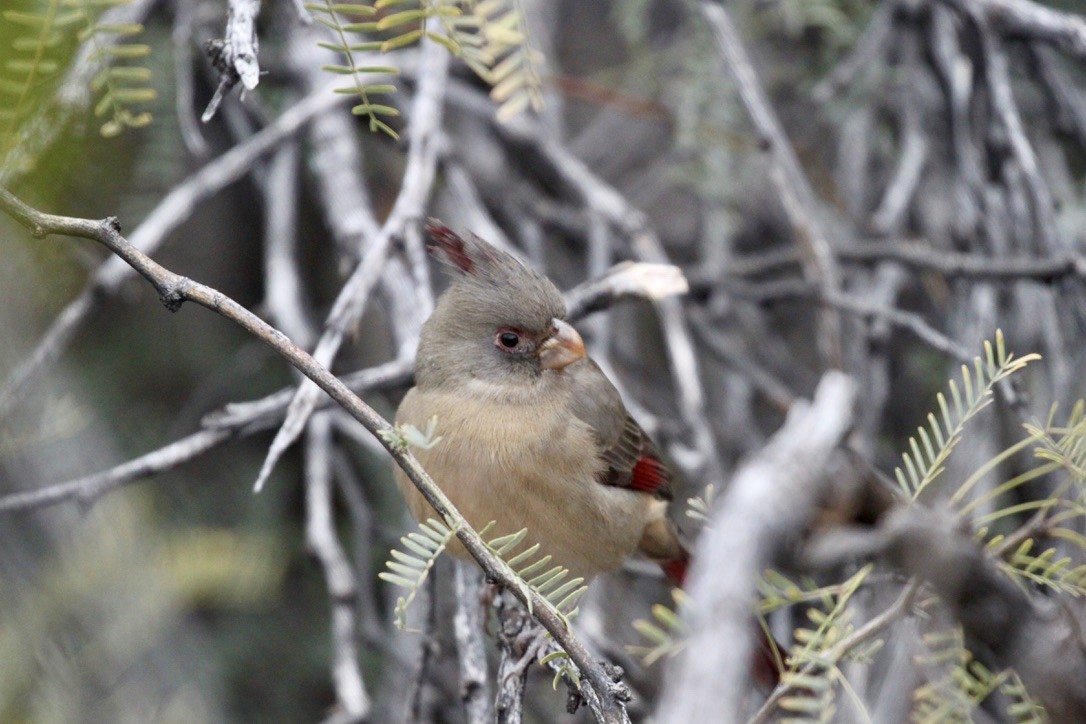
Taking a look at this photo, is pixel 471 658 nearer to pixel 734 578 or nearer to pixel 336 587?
pixel 336 587

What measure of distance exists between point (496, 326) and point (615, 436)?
1.49 ft

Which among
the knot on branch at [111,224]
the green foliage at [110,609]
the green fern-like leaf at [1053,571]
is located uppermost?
the knot on branch at [111,224]

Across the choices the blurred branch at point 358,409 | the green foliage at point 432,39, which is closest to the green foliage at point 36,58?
the blurred branch at point 358,409

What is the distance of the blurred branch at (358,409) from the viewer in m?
1.56

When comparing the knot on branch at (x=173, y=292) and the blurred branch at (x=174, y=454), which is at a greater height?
the knot on branch at (x=173, y=292)

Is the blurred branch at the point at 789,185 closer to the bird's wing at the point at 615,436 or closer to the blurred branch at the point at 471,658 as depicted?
the bird's wing at the point at 615,436

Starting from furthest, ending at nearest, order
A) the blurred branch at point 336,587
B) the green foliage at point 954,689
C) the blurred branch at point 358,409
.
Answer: the blurred branch at point 336,587 → the green foliage at point 954,689 → the blurred branch at point 358,409

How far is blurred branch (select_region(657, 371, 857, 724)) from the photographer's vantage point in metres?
1.02

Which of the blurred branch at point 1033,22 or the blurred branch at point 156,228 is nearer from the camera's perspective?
the blurred branch at point 156,228

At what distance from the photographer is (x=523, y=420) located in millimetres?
2811

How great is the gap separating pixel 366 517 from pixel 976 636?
2.23 meters

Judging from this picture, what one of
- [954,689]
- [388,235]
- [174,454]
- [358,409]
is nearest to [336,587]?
[174,454]

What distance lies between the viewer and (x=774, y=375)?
413cm

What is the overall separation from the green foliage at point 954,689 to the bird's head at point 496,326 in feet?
4.14
